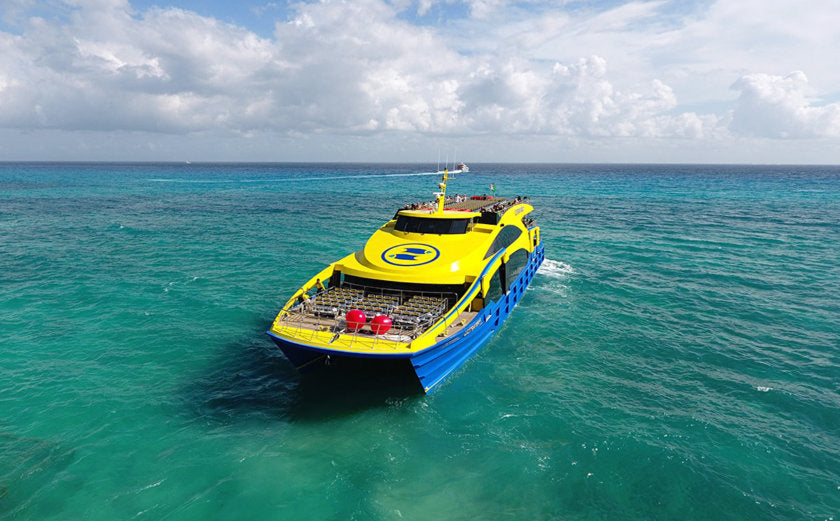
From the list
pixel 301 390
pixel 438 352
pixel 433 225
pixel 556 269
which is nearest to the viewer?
pixel 438 352

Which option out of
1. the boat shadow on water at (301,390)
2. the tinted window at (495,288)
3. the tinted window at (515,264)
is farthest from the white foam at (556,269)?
the boat shadow on water at (301,390)

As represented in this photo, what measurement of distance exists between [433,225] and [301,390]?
11.1 m

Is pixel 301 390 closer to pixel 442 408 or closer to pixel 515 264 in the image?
pixel 442 408

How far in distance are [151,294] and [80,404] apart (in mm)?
13134

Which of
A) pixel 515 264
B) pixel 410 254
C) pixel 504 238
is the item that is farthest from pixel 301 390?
pixel 515 264

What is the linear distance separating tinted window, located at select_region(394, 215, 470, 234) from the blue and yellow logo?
1.91 m

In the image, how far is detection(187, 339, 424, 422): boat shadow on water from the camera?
55.1ft

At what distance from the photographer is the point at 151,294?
29.2 meters

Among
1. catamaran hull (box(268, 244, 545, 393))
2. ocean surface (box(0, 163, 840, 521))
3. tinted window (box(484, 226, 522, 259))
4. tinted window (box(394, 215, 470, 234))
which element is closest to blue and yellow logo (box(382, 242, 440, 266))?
tinted window (box(394, 215, 470, 234))

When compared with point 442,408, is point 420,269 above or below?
above

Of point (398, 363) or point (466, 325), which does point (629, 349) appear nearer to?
point (466, 325)

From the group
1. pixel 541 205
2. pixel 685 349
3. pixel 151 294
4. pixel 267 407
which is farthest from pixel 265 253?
pixel 541 205

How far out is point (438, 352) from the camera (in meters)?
17.0

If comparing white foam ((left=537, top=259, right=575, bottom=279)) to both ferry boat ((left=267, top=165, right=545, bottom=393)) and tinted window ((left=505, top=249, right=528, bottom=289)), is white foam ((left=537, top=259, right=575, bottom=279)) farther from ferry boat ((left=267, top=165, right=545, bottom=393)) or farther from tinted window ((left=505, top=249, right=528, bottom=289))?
ferry boat ((left=267, top=165, right=545, bottom=393))
